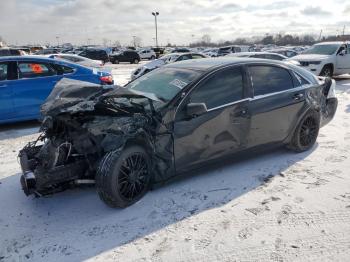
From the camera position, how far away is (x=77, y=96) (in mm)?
4391

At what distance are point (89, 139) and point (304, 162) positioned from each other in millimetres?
3121

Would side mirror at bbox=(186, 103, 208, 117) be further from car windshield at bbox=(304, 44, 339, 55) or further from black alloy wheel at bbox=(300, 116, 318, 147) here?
car windshield at bbox=(304, 44, 339, 55)

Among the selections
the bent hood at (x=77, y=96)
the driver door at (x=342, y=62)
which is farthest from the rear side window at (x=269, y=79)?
the driver door at (x=342, y=62)

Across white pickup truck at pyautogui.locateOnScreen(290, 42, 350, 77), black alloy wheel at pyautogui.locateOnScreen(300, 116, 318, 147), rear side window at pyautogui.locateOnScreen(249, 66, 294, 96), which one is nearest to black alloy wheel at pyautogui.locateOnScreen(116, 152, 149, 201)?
rear side window at pyautogui.locateOnScreen(249, 66, 294, 96)

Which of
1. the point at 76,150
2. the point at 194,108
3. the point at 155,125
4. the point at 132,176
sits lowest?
A: the point at 132,176

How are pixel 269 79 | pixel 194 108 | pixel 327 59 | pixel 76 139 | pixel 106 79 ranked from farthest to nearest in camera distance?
pixel 327 59
pixel 106 79
pixel 269 79
pixel 194 108
pixel 76 139

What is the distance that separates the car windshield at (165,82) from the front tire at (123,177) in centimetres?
80

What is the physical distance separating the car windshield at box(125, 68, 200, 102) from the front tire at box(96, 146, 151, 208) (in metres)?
0.80

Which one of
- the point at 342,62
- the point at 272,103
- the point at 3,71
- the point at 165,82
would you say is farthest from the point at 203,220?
the point at 342,62

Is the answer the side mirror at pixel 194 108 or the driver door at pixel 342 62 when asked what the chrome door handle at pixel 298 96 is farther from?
the driver door at pixel 342 62

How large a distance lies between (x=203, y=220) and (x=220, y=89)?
1.68 meters

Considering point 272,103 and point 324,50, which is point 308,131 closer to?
point 272,103

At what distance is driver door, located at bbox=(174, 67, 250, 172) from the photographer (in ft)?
13.3

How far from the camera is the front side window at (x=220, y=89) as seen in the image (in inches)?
166
